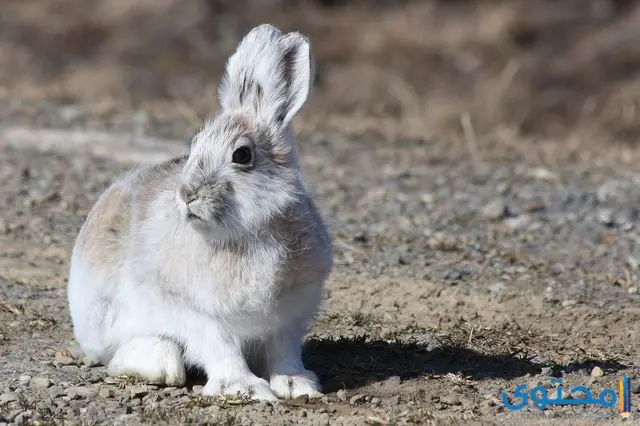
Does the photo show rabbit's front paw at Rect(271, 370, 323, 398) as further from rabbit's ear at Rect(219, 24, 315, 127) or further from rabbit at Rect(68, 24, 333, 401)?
rabbit's ear at Rect(219, 24, 315, 127)

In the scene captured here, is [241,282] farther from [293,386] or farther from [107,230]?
[107,230]

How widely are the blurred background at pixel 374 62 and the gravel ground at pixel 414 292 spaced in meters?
2.11

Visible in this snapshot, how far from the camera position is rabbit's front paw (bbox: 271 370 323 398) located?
5301 mm

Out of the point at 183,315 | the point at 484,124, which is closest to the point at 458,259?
the point at 183,315

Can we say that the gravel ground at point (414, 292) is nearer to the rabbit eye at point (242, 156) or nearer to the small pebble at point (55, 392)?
the small pebble at point (55, 392)

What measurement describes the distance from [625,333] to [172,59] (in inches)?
515

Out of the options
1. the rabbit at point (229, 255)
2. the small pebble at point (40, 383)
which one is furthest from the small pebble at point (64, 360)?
the small pebble at point (40, 383)

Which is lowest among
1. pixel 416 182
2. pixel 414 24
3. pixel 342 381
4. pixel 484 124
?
pixel 342 381

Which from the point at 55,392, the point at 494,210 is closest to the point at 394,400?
the point at 55,392

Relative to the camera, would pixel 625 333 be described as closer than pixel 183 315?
No

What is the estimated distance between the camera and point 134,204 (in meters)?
5.66

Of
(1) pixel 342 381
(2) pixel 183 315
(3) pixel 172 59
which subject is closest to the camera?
(2) pixel 183 315

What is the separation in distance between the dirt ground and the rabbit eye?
105cm

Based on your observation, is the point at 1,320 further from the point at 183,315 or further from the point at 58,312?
the point at 183,315
